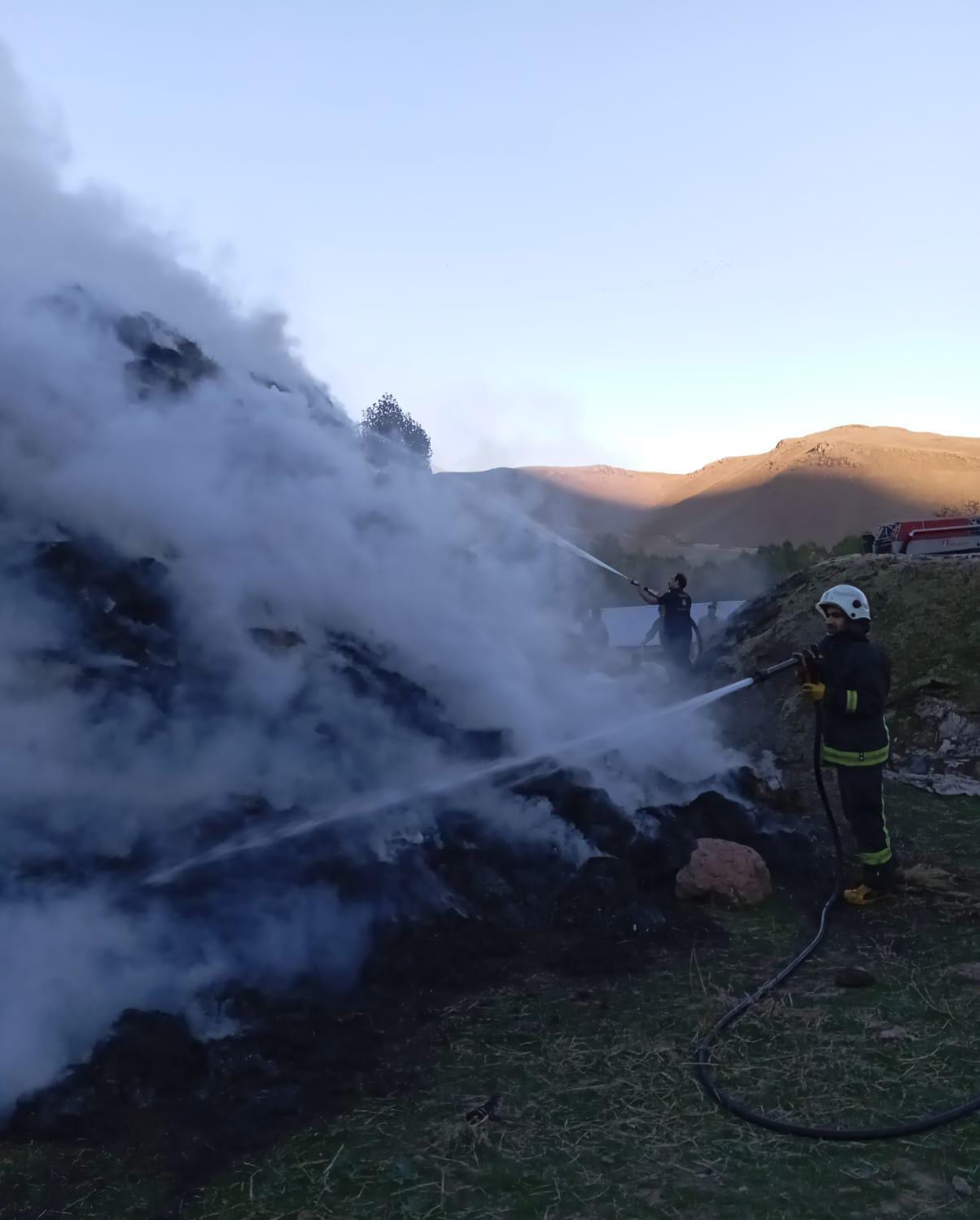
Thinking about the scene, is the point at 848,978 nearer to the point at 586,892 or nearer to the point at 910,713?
the point at 586,892

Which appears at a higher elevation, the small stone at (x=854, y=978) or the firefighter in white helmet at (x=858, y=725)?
the firefighter in white helmet at (x=858, y=725)

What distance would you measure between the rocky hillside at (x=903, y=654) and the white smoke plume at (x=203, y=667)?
4.59 m

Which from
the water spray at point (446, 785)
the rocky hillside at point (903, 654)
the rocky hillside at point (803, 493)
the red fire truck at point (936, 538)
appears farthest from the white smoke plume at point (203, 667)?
the rocky hillside at point (803, 493)

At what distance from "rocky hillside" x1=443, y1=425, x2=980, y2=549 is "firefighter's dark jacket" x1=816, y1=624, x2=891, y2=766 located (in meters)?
55.7

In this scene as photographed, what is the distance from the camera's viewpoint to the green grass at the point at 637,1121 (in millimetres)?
3395

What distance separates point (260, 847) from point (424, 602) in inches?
101

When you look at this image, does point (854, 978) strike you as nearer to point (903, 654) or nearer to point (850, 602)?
point (850, 602)

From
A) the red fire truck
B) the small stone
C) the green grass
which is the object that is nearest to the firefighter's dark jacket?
the green grass

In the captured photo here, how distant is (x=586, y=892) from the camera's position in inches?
253

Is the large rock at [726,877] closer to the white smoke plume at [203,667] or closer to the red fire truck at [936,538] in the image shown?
the white smoke plume at [203,667]

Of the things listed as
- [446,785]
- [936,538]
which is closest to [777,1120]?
[446,785]

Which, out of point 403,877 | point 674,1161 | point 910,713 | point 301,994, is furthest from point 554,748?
point 910,713

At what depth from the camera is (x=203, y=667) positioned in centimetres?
633

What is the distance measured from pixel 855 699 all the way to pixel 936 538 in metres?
11.3
